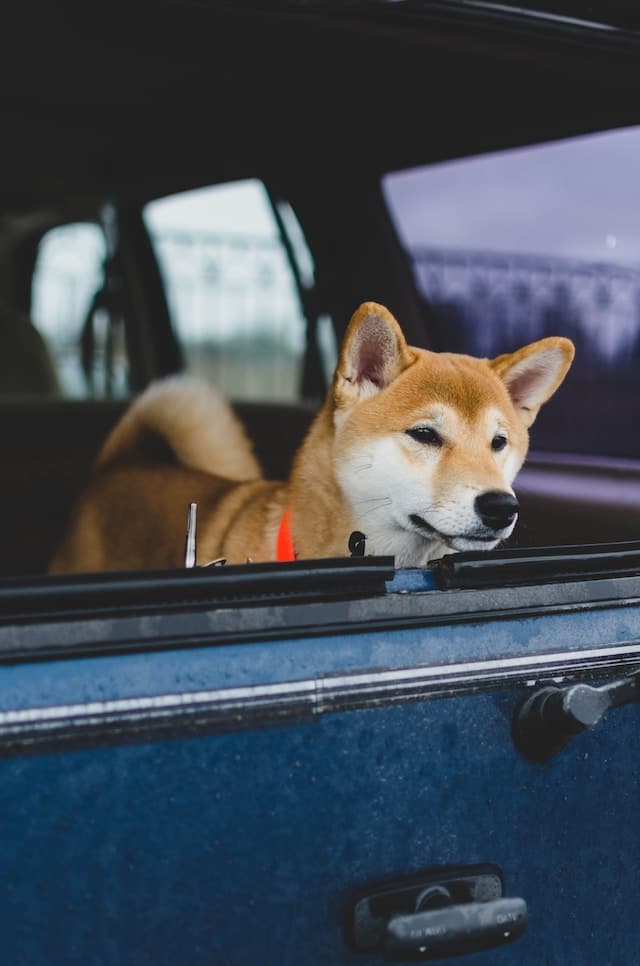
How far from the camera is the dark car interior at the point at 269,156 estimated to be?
135 centimetres

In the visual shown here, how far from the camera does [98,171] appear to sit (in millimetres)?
3029

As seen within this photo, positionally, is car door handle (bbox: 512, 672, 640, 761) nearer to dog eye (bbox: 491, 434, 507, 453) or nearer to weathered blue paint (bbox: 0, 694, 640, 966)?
weathered blue paint (bbox: 0, 694, 640, 966)

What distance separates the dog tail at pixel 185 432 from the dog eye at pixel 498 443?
97 cm

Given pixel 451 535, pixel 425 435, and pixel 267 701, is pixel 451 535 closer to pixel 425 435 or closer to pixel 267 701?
pixel 425 435

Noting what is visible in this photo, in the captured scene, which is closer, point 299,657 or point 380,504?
point 299,657

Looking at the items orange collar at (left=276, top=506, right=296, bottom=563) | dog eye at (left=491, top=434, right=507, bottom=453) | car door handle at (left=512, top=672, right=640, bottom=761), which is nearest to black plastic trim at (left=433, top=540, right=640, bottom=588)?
car door handle at (left=512, top=672, right=640, bottom=761)

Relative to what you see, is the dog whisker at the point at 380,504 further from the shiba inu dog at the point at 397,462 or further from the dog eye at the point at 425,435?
the dog eye at the point at 425,435

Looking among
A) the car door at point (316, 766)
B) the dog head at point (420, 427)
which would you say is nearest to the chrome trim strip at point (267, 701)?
the car door at point (316, 766)

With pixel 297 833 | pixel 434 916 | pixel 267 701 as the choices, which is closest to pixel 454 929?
pixel 434 916

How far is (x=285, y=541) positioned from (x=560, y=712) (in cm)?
90

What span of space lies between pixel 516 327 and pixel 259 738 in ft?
4.28

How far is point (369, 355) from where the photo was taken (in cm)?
176

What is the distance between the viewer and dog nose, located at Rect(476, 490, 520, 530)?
151 cm

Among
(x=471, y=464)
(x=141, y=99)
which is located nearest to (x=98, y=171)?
(x=141, y=99)
